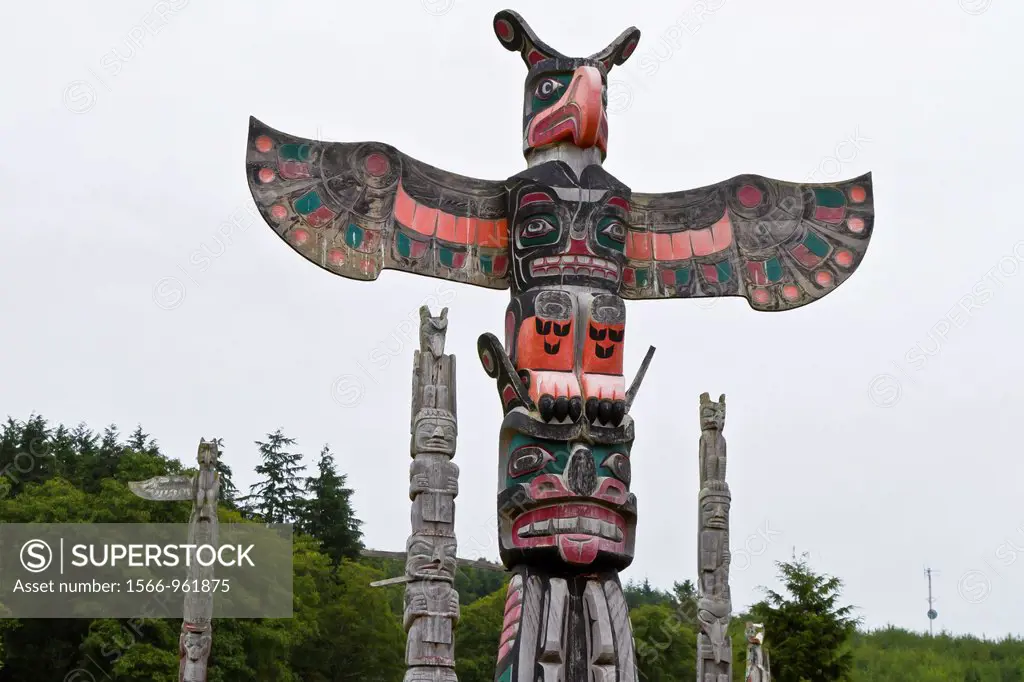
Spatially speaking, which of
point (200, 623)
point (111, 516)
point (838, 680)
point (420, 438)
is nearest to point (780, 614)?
point (838, 680)

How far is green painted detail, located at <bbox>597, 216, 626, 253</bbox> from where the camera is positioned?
35.1 ft

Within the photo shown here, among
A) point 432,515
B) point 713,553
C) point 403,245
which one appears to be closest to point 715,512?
point 713,553

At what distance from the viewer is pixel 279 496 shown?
3114cm

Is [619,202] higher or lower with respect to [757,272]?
higher

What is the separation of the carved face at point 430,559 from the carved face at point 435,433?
1.95 ft

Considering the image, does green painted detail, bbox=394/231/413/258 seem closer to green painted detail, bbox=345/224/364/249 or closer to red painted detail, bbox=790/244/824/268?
green painted detail, bbox=345/224/364/249

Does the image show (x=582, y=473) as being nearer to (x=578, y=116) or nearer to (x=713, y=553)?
(x=713, y=553)

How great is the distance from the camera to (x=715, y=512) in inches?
457

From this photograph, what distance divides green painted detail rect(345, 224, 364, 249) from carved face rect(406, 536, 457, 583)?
3372 millimetres

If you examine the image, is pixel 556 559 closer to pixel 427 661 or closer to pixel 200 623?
pixel 427 661

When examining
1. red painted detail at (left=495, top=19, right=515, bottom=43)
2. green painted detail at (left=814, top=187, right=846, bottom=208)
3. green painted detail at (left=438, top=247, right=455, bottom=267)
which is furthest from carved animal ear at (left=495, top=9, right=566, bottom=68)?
green painted detail at (left=814, top=187, right=846, bottom=208)

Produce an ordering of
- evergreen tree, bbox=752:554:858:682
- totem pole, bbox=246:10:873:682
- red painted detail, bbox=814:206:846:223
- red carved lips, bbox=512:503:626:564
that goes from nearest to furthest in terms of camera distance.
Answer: red carved lips, bbox=512:503:626:564 < totem pole, bbox=246:10:873:682 < red painted detail, bbox=814:206:846:223 < evergreen tree, bbox=752:554:858:682

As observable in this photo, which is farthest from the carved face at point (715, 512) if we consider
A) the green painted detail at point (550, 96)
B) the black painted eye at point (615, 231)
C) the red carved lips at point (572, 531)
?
the green painted detail at point (550, 96)

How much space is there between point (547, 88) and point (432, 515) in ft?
15.2
